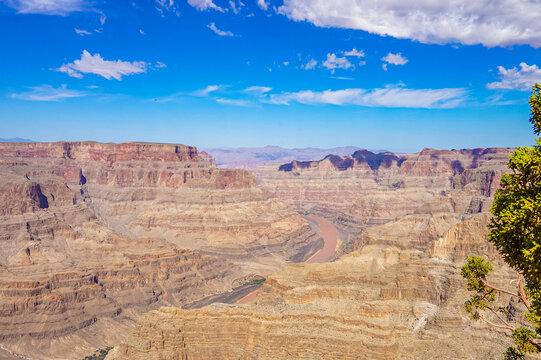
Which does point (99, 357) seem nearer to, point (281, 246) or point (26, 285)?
point (26, 285)

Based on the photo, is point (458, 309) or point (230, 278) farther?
point (230, 278)

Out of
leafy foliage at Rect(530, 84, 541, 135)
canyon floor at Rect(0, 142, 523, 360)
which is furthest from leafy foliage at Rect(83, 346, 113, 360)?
leafy foliage at Rect(530, 84, 541, 135)

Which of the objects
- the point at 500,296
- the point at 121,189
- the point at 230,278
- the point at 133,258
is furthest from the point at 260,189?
the point at 500,296

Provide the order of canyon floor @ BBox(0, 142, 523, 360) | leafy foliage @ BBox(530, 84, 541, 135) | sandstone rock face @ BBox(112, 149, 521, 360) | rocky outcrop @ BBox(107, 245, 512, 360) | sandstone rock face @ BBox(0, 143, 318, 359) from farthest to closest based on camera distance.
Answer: sandstone rock face @ BBox(0, 143, 318, 359), canyon floor @ BBox(0, 142, 523, 360), sandstone rock face @ BBox(112, 149, 521, 360), rocky outcrop @ BBox(107, 245, 512, 360), leafy foliage @ BBox(530, 84, 541, 135)

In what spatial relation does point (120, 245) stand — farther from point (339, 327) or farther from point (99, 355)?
point (339, 327)

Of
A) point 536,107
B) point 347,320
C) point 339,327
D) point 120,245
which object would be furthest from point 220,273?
point 536,107

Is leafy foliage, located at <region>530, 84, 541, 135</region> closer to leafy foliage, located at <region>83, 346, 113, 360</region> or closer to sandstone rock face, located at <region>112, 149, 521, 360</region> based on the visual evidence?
sandstone rock face, located at <region>112, 149, 521, 360</region>
